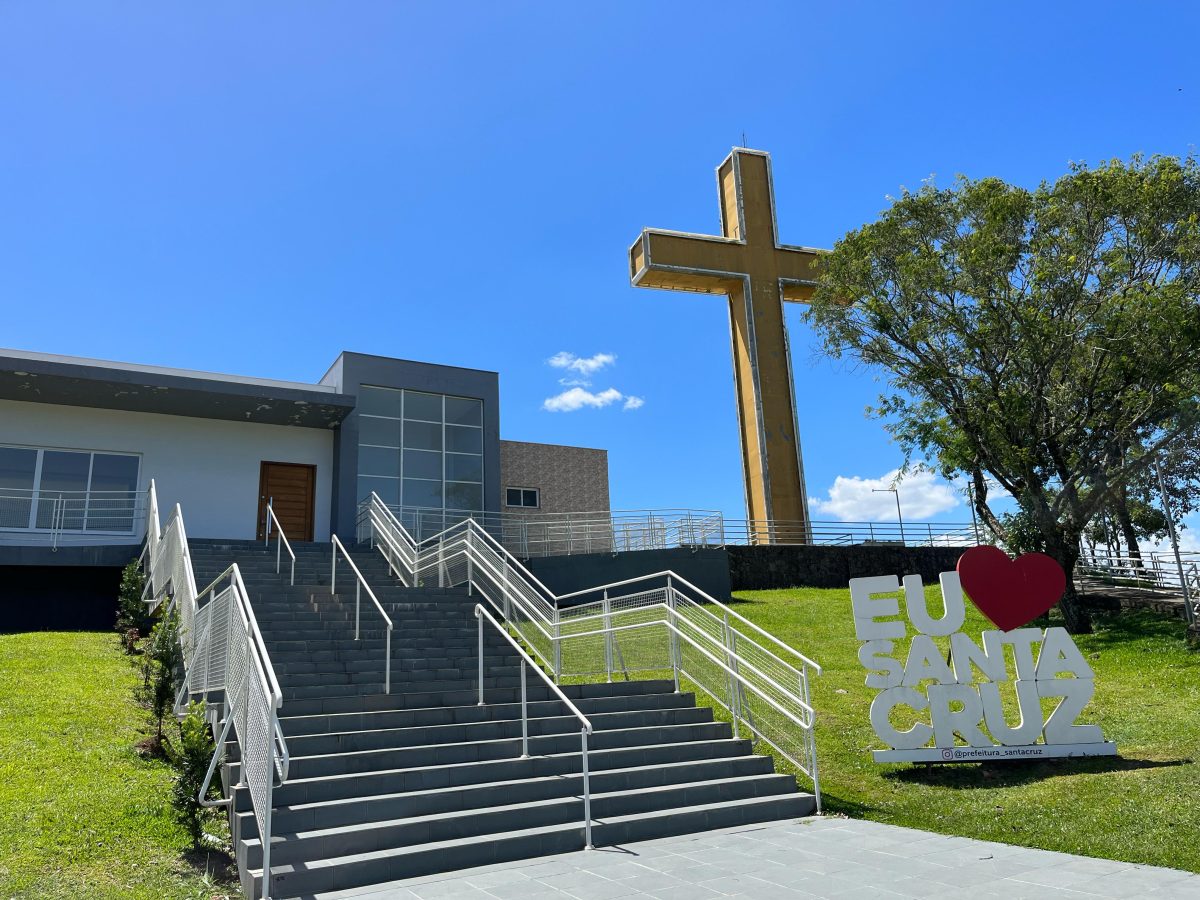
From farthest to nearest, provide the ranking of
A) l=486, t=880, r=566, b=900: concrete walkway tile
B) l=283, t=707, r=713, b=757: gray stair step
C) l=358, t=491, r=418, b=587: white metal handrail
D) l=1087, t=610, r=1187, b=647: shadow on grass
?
l=1087, t=610, r=1187, b=647: shadow on grass
l=358, t=491, r=418, b=587: white metal handrail
l=283, t=707, r=713, b=757: gray stair step
l=486, t=880, r=566, b=900: concrete walkway tile

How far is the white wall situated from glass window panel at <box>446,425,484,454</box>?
2833mm

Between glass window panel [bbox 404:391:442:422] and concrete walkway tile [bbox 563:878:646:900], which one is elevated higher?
glass window panel [bbox 404:391:442:422]

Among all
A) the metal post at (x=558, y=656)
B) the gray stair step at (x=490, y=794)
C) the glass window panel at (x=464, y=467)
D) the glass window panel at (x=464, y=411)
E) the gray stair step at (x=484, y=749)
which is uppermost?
the glass window panel at (x=464, y=411)

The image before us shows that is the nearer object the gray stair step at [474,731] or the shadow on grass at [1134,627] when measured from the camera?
the gray stair step at [474,731]

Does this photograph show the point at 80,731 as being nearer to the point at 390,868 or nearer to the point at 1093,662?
the point at 390,868

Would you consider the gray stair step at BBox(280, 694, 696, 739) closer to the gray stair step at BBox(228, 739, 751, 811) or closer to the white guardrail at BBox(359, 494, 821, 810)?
the white guardrail at BBox(359, 494, 821, 810)

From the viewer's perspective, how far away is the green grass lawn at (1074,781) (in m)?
6.73

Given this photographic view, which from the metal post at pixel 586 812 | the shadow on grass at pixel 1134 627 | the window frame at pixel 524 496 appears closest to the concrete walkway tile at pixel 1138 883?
the metal post at pixel 586 812

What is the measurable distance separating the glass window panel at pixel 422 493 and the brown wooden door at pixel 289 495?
2.08 metres

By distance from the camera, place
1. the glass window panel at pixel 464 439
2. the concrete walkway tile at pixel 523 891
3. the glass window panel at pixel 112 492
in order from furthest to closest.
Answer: the glass window panel at pixel 464 439
the glass window panel at pixel 112 492
the concrete walkway tile at pixel 523 891

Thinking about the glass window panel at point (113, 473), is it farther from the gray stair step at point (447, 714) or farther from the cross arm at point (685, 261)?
the cross arm at point (685, 261)

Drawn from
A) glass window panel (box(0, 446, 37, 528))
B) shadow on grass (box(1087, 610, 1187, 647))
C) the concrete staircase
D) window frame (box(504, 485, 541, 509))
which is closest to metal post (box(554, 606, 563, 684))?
the concrete staircase

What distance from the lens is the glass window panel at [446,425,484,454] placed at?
70.1 feet

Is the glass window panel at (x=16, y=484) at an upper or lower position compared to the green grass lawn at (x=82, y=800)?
upper
